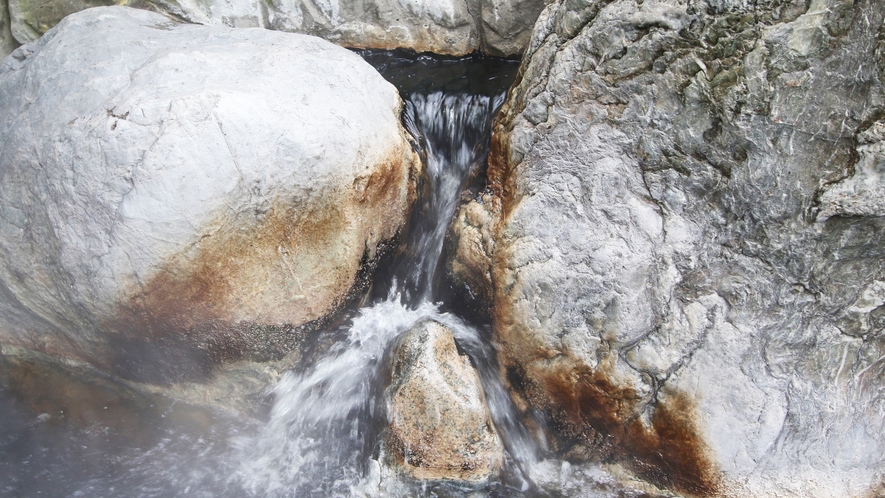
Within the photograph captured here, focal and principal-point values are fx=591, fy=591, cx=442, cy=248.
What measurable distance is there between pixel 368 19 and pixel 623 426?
3.38m

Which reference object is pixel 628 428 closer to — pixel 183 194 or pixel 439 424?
pixel 439 424

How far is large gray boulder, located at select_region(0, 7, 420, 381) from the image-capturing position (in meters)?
2.78

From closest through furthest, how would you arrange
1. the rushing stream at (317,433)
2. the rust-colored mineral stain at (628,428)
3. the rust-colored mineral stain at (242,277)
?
the rust-colored mineral stain at (628,428) < the rust-colored mineral stain at (242,277) < the rushing stream at (317,433)

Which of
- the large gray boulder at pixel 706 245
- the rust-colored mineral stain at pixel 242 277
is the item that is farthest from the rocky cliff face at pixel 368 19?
the rust-colored mineral stain at pixel 242 277

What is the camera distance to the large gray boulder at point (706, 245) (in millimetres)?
2385

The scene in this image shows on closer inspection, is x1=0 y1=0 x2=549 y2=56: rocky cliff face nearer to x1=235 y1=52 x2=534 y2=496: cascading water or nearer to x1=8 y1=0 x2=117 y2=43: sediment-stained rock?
x1=8 y1=0 x2=117 y2=43: sediment-stained rock

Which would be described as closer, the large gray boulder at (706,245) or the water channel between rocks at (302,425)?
the large gray boulder at (706,245)

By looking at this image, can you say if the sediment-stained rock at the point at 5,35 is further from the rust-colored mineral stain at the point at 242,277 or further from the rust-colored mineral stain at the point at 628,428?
the rust-colored mineral stain at the point at 628,428

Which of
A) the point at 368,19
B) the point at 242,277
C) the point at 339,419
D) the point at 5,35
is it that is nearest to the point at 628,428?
the point at 339,419

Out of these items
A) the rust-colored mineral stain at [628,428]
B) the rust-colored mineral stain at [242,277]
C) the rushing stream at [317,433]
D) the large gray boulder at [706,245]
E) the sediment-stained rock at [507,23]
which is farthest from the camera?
the sediment-stained rock at [507,23]

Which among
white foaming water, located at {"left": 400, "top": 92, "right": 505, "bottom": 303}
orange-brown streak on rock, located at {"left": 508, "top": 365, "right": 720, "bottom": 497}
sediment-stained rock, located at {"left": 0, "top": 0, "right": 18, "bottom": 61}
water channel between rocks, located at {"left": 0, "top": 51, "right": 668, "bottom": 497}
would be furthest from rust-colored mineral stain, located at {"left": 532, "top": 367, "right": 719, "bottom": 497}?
sediment-stained rock, located at {"left": 0, "top": 0, "right": 18, "bottom": 61}

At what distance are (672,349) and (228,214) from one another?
2171 millimetres

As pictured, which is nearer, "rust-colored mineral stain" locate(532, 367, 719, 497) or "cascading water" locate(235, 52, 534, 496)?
"rust-colored mineral stain" locate(532, 367, 719, 497)

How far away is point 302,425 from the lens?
3184 millimetres
